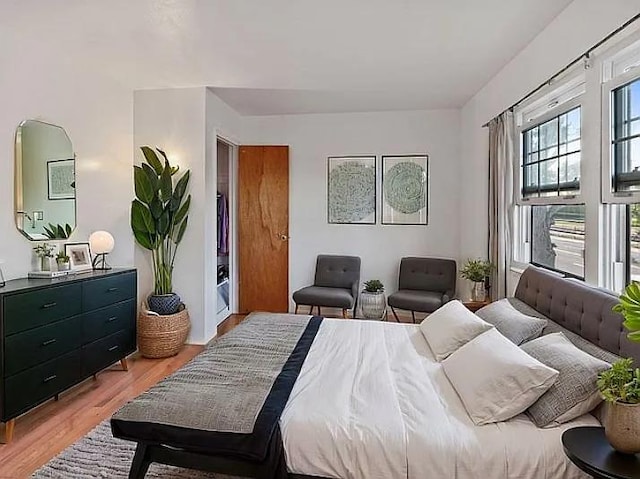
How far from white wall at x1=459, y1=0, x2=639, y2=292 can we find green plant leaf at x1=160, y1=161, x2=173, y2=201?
3.11 metres

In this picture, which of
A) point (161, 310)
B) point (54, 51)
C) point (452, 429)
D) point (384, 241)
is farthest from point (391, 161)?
point (452, 429)

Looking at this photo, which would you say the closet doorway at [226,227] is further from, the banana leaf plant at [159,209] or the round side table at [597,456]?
the round side table at [597,456]

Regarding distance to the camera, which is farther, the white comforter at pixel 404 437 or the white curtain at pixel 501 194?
the white curtain at pixel 501 194

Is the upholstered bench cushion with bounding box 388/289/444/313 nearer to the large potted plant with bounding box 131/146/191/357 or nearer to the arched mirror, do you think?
the large potted plant with bounding box 131/146/191/357

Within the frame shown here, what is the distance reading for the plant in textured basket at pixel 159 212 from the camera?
13.4ft

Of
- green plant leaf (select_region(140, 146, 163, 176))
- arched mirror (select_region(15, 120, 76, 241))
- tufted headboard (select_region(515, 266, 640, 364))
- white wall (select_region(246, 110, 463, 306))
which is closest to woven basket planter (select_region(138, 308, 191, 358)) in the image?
arched mirror (select_region(15, 120, 76, 241))

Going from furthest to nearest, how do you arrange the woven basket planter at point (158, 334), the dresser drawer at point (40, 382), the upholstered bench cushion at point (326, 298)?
the upholstered bench cushion at point (326, 298), the woven basket planter at point (158, 334), the dresser drawer at point (40, 382)

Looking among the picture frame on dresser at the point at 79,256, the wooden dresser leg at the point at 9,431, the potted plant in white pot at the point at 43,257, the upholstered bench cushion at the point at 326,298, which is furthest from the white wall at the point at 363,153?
the wooden dresser leg at the point at 9,431

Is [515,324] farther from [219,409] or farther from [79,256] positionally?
[79,256]

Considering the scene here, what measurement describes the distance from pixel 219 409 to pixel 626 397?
1476 millimetres

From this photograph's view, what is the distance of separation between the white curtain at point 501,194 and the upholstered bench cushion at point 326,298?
60.7 inches

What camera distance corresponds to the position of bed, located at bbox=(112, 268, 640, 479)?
1612 mm

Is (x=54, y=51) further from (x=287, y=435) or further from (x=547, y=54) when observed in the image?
(x=547, y=54)

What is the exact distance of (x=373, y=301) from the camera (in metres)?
5.28
